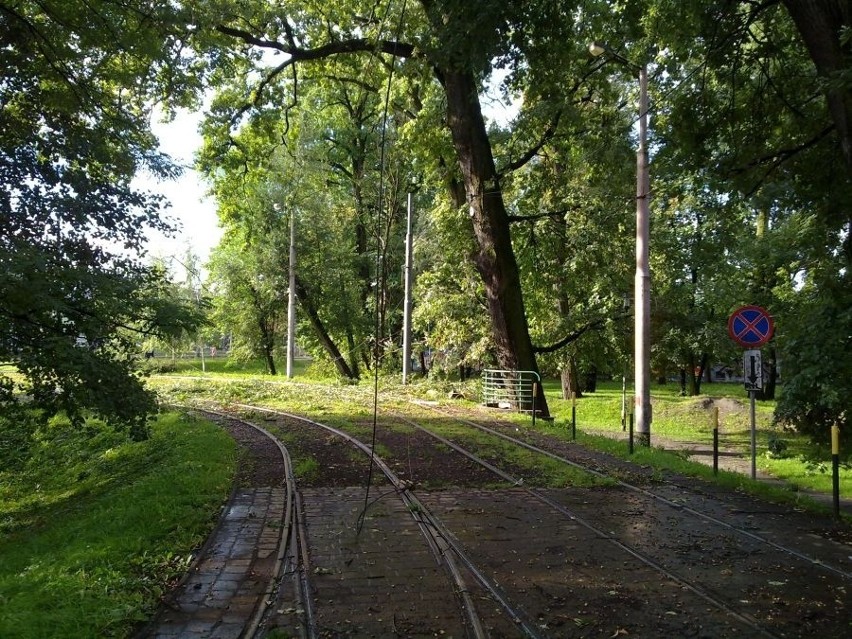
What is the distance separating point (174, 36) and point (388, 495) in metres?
8.13

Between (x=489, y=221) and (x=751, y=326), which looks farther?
(x=489, y=221)

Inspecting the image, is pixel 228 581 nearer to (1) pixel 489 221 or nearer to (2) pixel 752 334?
(2) pixel 752 334

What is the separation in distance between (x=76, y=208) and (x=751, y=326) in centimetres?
1019

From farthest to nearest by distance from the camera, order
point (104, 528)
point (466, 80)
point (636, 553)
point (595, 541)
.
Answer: point (466, 80)
point (104, 528)
point (595, 541)
point (636, 553)

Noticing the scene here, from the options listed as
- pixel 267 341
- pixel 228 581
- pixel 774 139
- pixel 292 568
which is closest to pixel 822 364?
pixel 774 139

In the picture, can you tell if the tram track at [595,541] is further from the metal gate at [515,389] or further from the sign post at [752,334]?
the metal gate at [515,389]

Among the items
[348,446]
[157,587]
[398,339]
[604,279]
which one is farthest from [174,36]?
[398,339]

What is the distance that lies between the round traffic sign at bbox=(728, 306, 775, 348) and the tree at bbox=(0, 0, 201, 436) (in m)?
8.47

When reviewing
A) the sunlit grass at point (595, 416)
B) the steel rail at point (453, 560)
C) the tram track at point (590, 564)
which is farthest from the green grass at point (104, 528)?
the sunlit grass at point (595, 416)

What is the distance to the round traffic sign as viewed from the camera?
9.95 m

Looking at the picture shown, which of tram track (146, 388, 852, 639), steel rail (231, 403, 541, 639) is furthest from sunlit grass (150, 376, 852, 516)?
steel rail (231, 403, 541, 639)

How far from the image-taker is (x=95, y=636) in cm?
423

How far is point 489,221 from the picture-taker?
17.4 metres

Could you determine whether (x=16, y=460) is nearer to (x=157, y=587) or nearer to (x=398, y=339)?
(x=157, y=587)
